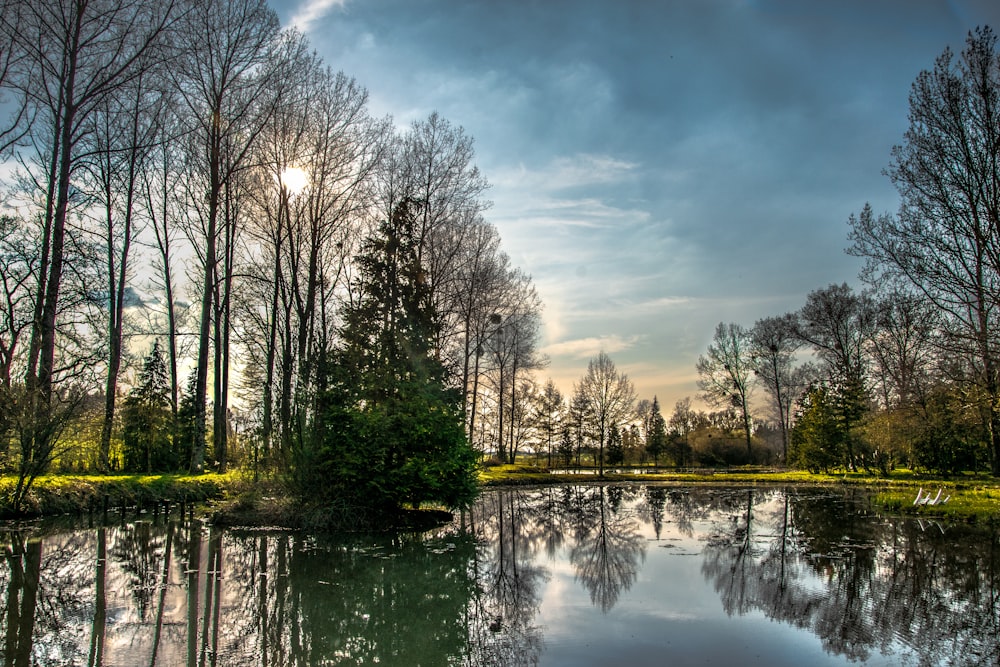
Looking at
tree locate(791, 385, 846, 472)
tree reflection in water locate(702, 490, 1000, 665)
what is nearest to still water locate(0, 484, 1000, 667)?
tree reflection in water locate(702, 490, 1000, 665)

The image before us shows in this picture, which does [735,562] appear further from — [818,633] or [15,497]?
[15,497]

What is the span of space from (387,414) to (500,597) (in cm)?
692

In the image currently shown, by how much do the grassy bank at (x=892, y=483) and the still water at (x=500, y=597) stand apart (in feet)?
7.70

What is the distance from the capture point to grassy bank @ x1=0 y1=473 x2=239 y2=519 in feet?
43.5

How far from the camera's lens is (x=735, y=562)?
32.9 feet

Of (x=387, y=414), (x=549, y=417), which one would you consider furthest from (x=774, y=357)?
(x=387, y=414)

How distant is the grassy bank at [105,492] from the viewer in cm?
1327

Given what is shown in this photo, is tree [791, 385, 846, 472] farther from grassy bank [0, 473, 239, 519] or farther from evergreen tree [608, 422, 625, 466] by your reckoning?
grassy bank [0, 473, 239, 519]

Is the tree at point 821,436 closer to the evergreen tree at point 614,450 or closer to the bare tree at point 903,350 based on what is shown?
the bare tree at point 903,350

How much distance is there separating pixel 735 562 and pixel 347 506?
306 inches

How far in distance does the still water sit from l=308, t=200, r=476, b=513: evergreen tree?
136 cm

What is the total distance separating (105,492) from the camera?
15422mm

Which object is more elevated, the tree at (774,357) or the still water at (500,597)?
the tree at (774,357)

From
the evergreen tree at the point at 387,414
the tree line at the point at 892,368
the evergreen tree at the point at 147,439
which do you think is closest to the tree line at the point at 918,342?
the tree line at the point at 892,368
